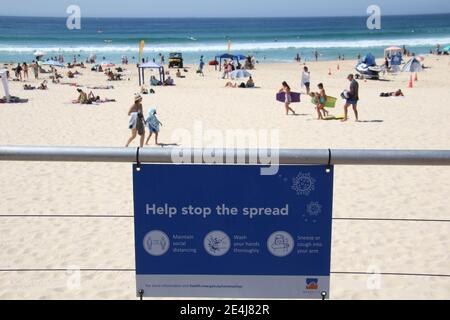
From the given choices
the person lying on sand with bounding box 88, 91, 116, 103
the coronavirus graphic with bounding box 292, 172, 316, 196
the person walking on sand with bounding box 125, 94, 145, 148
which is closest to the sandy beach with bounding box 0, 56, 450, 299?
the person lying on sand with bounding box 88, 91, 116, 103

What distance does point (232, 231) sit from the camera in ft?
7.26

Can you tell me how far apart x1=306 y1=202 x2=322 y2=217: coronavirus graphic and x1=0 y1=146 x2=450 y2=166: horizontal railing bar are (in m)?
0.18

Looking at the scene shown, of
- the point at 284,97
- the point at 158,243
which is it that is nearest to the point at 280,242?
the point at 158,243

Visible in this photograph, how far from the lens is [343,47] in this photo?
2702 inches

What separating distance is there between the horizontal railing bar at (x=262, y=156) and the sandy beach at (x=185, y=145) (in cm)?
59

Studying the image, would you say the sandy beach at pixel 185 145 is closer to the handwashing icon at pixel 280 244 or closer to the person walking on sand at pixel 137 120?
the handwashing icon at pixel 280 244

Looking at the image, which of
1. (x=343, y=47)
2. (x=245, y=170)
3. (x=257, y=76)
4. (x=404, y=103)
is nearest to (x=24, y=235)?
(x=245, y=170)

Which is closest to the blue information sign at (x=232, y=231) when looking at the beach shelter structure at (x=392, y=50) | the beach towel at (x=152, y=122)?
the beach towel at (x=152, y=122)

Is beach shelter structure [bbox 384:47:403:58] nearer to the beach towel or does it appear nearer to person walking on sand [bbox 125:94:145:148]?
the beach towel

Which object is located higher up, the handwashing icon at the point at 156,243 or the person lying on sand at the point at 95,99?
the person lying on sand at the point at 95,99

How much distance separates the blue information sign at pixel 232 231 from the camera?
2162 mm

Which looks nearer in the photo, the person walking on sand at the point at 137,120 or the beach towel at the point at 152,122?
the person walking on sand at the point at 137,120

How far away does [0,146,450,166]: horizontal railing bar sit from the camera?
211 cm
